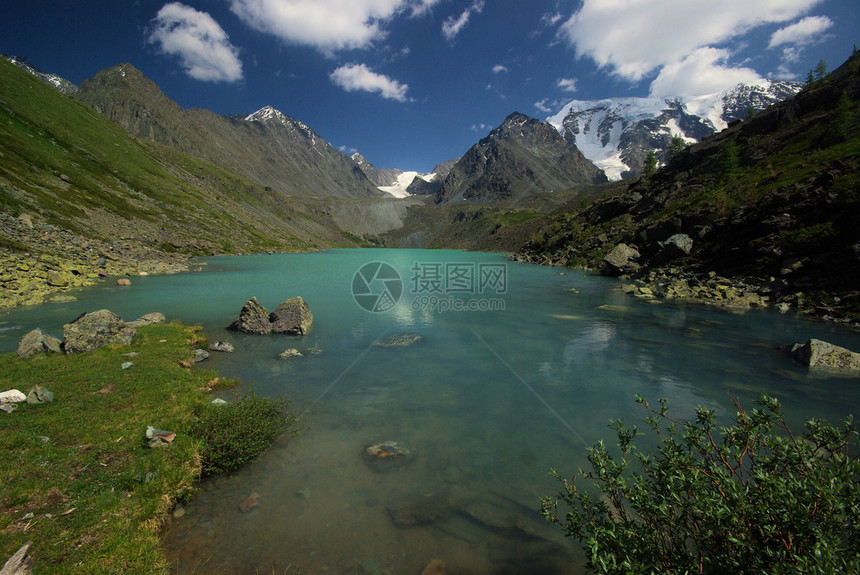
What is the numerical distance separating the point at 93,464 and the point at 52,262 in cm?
4776

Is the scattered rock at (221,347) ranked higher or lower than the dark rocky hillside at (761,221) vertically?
lower

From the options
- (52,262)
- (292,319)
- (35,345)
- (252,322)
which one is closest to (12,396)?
(35,345)

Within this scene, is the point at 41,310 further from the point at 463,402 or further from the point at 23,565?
the point at 463,402

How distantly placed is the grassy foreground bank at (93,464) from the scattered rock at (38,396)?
0.89 feet

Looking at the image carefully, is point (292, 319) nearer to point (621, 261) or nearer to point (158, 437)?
point (158, 437)

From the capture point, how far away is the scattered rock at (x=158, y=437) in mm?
8656

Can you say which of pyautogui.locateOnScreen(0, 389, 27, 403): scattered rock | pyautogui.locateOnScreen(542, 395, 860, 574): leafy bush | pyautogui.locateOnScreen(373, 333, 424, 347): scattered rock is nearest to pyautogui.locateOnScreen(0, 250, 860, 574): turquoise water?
pyautogui.locateOnScreen(373, 333, 424, 347): scattered rock

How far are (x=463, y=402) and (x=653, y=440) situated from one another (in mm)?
6481

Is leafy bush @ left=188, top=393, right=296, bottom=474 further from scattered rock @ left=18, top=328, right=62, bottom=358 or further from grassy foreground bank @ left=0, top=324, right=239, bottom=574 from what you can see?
scattered rock @ left=18, top=328, right=62, bottom=358

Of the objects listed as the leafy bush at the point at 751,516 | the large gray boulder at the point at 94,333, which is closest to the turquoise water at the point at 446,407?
the leafy bush at the point at 751,516

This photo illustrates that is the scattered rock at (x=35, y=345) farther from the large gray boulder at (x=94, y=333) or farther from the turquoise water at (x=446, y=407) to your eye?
the turquoise water at (x=446, y=407)

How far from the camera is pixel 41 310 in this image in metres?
24.9

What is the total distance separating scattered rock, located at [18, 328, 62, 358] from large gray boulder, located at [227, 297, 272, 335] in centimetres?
831

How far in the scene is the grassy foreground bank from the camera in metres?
5.73
